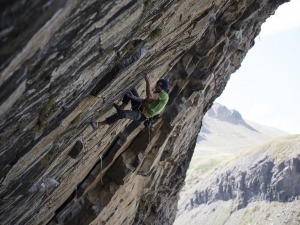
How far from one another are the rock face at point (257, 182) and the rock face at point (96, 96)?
9736cm

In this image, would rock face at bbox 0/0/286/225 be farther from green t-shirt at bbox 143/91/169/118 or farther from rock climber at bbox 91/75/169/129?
green t-shirt at bbox 143/91/169/118

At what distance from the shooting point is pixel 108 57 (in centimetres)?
1217

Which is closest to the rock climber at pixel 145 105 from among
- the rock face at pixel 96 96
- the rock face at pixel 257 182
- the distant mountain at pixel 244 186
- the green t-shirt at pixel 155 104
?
the green t-shirt at pixel 155 104

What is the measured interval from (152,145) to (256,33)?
17216 mm

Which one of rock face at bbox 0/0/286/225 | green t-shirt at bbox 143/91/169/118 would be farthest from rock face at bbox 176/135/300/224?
green t-shirt at bbox 143/91/169/118

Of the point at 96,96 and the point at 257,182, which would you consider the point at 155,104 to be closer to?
the point at 96,96

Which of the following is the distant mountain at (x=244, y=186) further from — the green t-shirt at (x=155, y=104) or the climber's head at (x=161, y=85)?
the climber's head at (x=161, y=85)

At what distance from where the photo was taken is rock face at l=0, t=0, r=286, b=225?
25.7 feet

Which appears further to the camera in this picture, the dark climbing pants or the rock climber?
the dark climbing pants

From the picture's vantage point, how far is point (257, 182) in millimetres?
136500

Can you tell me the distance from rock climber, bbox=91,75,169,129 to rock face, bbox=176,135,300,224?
107233 millimetres

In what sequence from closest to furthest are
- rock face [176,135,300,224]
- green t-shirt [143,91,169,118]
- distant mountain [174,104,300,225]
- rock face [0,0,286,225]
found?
rock face [0,0,286,225] < green t-shirt [143,91,169,118] < rock face [176,135,300,224] < distant mountain [174,104,300,225]

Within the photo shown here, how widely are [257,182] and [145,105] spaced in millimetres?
126628

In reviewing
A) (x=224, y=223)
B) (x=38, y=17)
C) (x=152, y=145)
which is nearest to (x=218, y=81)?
(x=152, y=145)
